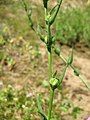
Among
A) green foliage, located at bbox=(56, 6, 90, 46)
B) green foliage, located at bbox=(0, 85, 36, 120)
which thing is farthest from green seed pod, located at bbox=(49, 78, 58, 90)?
green foliage, located at bbox=(56, 6, 90, 46)

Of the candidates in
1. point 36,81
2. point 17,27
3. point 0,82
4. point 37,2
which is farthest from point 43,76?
point 37,2

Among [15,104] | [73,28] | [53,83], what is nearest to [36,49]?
[73,28]

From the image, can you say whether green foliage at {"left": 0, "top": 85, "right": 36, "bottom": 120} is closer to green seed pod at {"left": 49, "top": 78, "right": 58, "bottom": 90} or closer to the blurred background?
the blurred background

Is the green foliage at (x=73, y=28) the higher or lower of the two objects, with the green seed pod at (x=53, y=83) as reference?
lower

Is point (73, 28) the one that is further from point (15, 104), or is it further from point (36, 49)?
point (15, 104)

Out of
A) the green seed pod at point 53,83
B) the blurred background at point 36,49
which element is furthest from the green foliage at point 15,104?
the green seed pod at point 53,83

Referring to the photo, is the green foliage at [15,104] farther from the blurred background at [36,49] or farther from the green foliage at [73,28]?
the green foliage at [73,28]

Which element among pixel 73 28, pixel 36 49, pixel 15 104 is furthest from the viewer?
pixel 73 28

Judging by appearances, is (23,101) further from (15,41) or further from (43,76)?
(15,41)
